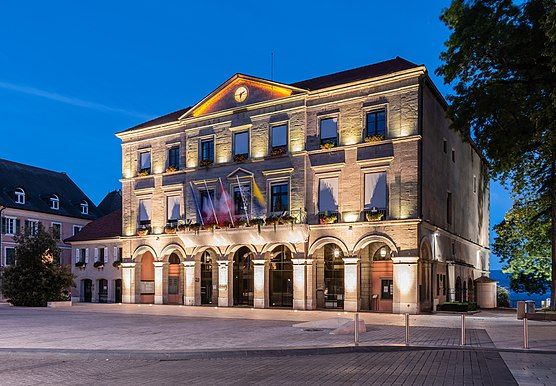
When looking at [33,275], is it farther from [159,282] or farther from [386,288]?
[386,288]

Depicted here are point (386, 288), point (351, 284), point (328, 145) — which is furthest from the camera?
point (328, 145)

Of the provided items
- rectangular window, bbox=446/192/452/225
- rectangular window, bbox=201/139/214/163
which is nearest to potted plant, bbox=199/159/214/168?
rectangular window, bbox=201/139/214/163

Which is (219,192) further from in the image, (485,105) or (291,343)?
(291,343)

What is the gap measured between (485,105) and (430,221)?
1245 cm

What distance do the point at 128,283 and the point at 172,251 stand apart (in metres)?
5.40

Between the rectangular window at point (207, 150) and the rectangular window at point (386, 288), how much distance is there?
15409 millimetres

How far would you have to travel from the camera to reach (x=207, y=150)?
41156 mm

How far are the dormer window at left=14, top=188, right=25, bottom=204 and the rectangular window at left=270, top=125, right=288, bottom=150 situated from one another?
33183 mm

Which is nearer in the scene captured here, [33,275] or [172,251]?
[33,275]

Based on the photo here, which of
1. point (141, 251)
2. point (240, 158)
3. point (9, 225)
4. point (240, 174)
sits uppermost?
point (240, 158)

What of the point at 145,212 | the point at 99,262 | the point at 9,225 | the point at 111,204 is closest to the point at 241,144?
the point at 145,212

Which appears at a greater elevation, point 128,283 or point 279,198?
point 279,198

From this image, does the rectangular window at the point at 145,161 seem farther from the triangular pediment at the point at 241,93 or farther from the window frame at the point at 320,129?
the window frame at the point at 320,129

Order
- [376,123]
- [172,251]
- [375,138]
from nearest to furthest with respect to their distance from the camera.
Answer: [375,138] < [376,123] < [172,251]
